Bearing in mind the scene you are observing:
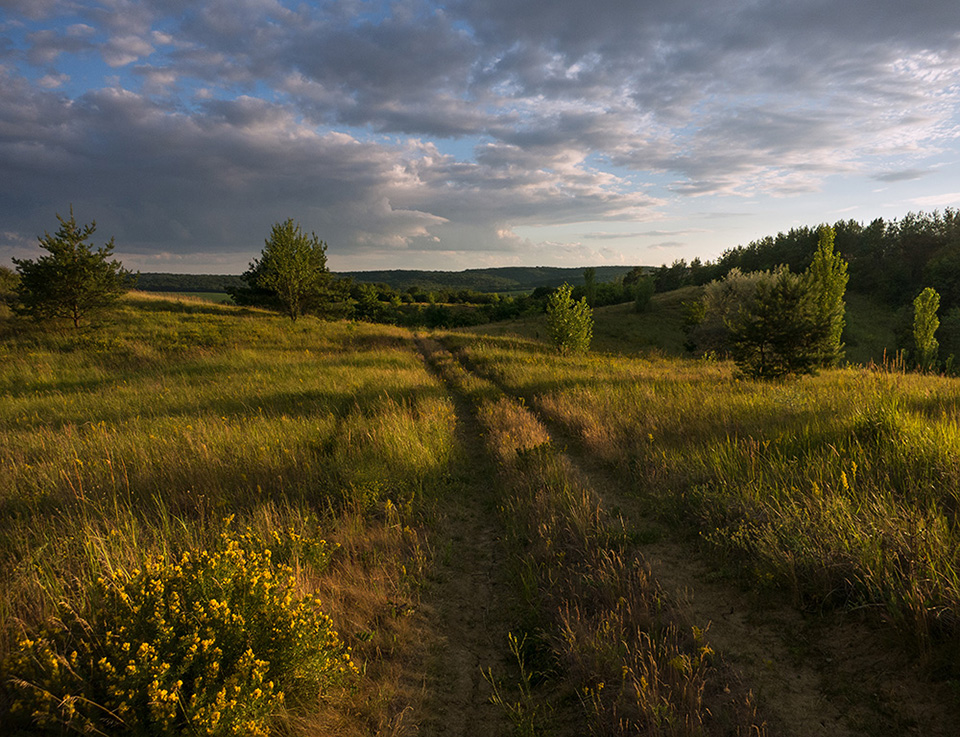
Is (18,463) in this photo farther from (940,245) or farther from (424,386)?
(940,245)

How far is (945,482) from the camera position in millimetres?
3812

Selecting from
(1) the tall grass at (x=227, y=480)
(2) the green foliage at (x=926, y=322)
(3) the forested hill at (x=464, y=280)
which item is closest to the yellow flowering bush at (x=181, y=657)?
(1) the tall grass at (x=227, y=480)

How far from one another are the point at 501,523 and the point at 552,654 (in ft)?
7.20

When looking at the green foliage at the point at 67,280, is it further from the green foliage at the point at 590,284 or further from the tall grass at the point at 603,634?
the green foliage at the point at 590,284

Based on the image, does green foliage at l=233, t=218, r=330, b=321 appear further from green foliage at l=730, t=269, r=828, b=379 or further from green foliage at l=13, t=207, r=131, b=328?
green foliage at l=730, t=269, r=828, b=379

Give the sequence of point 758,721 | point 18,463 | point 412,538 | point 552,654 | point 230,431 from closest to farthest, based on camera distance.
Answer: point 758,721 < point 552,654 < point 412,538 < point 18,463 < point 230,431

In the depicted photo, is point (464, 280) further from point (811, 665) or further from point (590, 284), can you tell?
point (811, 665)

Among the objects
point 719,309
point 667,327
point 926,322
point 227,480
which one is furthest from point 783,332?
point 667,327

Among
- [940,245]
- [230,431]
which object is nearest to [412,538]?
[230,431]

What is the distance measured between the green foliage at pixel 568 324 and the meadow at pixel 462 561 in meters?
14.4

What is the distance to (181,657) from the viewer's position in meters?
2.32

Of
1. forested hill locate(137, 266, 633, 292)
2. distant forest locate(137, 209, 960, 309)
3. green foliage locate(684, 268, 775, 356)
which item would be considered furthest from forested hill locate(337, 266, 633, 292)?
green foliage locate(684, 268, 775, 356)

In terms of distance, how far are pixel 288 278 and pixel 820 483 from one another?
32422mm

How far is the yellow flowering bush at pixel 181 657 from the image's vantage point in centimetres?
202
